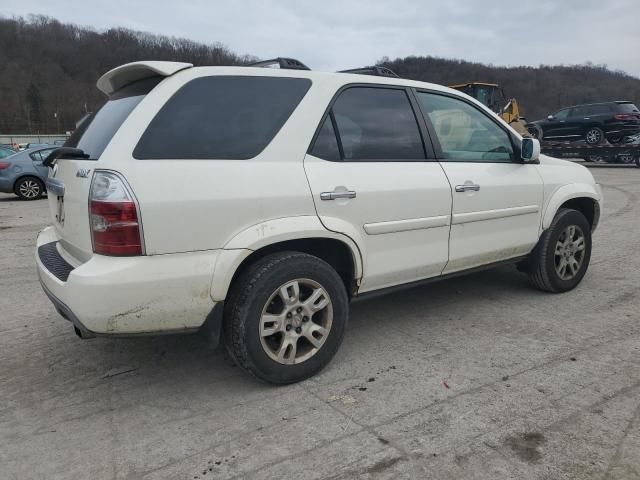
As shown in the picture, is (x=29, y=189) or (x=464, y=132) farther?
(x=29, y=189)

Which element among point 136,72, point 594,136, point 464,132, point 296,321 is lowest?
point 296,321

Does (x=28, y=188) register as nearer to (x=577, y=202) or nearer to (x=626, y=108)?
(x=577, y=202)

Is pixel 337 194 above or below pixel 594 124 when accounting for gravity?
below

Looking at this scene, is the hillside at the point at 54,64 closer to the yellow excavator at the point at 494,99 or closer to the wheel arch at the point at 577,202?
the yellow excavator at the point at 494,99

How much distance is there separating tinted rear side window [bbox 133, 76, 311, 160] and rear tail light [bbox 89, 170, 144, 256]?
0.63 ft

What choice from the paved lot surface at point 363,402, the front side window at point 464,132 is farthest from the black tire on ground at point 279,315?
the front side window at point 464,132

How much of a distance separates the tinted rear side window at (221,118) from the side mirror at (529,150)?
2.01m

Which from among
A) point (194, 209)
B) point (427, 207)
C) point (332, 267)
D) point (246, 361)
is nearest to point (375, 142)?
point (427, 207)

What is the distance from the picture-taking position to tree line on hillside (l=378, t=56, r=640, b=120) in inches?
1853

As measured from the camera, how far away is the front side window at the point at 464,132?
3646mm

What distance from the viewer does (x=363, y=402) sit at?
277cm

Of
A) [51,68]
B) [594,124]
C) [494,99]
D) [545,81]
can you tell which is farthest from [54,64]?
[594,124]

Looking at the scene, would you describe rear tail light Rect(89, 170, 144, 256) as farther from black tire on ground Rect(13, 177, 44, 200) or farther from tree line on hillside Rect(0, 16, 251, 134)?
tree line on hillside Rect(0, 16, 251, 134)

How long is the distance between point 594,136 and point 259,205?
64.8ft
